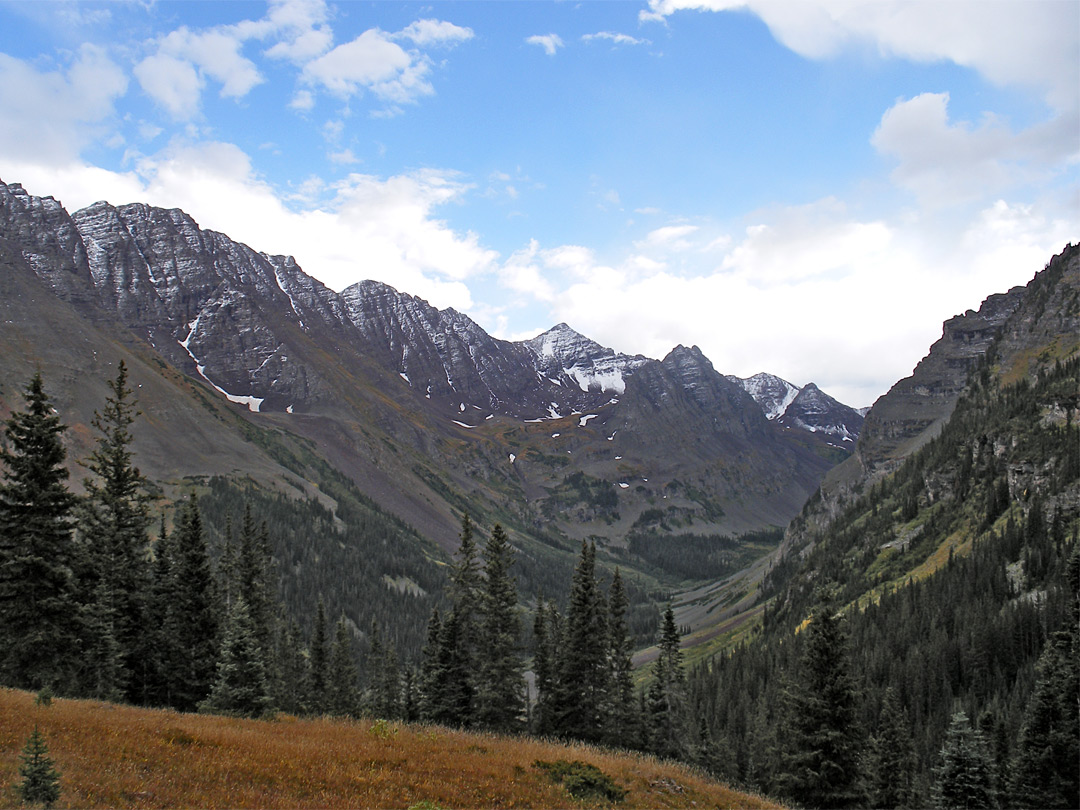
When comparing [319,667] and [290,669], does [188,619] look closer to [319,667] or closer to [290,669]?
[319,667]

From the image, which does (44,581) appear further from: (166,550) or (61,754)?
(61,754)

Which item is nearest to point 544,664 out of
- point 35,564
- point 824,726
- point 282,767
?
point 824,726

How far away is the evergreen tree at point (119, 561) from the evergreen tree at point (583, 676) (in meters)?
24.6

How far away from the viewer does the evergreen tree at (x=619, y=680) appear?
43.2 m

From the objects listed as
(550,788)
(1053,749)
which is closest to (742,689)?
(1053,749)

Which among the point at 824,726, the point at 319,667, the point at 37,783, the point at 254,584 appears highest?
the point at 37,783

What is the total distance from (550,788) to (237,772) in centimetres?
790

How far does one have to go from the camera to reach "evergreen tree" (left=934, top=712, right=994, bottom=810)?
36.4m

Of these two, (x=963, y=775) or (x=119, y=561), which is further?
(x=963, y=775)

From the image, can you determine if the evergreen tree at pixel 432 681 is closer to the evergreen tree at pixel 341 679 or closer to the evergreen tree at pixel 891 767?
the evergreen tree at pixel 341 679

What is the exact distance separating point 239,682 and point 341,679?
33.6 meters

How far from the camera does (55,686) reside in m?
28.8

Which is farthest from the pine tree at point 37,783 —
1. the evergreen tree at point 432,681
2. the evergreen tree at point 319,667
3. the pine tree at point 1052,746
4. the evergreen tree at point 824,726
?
the evergreen tree at point 319,667

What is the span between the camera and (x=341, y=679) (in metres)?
61.7
